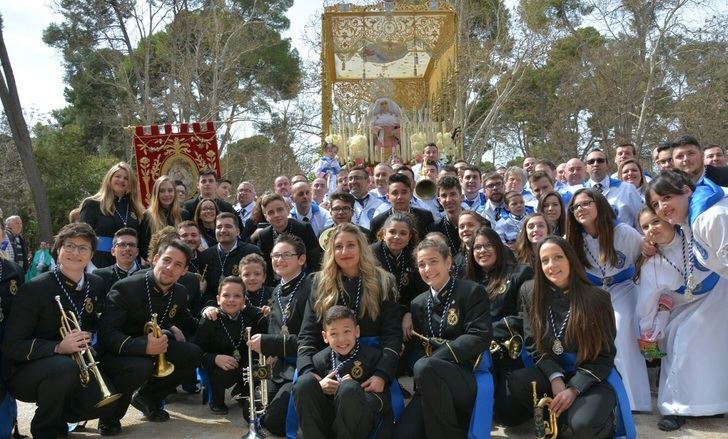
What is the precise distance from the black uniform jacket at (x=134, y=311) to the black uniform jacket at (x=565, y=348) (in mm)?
2588

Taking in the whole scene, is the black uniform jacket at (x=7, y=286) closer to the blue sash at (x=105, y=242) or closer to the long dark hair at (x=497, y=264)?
the blue sash at (x=105, y=242)

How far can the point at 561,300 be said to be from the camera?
14.4ft

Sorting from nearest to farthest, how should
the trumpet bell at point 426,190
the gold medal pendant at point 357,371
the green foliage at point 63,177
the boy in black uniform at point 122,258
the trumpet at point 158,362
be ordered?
the gold medal pendant at point 357,371, the trumpet at point 158,362, the boy in black uniform at point 122,258, the trumpet bell at point 426,190, the green foliage at point 63,177

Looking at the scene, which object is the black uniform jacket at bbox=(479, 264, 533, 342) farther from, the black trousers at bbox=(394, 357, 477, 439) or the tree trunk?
the tree trunk

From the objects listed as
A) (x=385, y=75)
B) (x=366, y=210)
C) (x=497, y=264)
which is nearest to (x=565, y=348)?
(x=497, y=264)

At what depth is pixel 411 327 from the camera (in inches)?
186

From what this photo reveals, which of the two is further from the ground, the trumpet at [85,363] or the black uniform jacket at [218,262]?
the black uniform jacket at [218,262]

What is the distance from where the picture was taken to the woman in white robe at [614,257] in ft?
16.8

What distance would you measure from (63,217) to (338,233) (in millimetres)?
18840

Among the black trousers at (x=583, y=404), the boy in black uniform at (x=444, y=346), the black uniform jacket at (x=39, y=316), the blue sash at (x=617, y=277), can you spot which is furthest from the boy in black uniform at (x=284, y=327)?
the blue sash at (x=617, y=277)

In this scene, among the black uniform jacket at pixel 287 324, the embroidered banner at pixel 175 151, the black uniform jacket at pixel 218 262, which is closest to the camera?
the black uniform jacket at pixel 287 324

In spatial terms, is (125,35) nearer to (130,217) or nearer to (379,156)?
(379,156)

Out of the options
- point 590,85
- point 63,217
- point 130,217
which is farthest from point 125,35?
point 130,217

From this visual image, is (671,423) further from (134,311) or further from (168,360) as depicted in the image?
(134,311)
